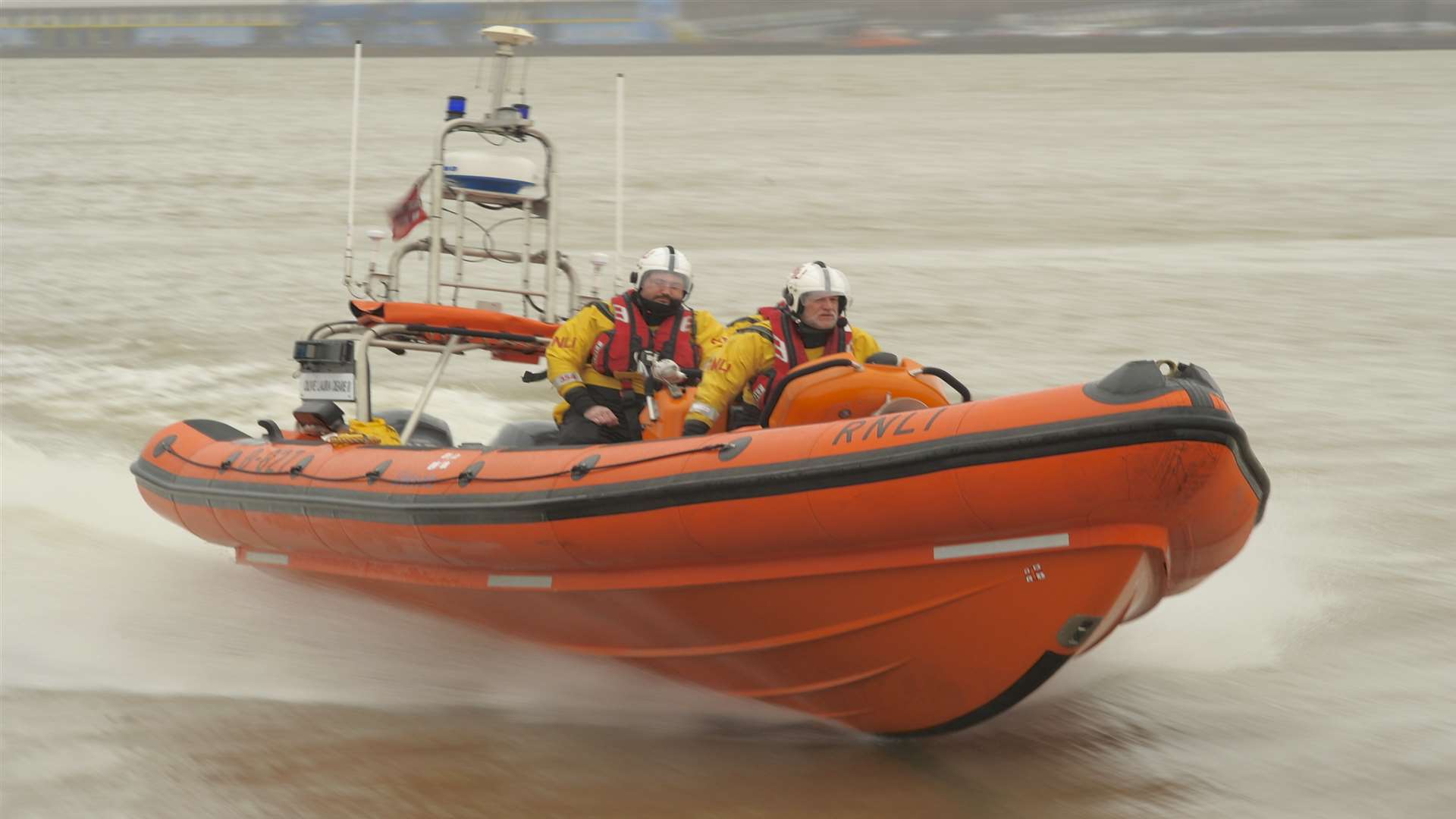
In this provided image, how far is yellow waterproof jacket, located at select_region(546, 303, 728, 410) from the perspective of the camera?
5.52 metres

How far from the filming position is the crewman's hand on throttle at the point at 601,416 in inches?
214

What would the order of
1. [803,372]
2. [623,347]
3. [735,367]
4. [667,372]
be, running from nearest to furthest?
[803,372], [735,367], [667,372], [623,347]

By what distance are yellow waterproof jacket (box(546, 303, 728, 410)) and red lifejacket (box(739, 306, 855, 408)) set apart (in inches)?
17.2

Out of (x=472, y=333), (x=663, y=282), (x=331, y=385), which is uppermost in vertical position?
(x=663, y=282)

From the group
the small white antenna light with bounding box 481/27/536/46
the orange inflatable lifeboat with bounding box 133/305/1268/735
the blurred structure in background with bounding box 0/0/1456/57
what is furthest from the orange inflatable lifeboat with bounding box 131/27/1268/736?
the blurred structure in background with bounding box 0/0/1456/57

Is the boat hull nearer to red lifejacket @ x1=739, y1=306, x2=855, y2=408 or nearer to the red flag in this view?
red lifejacket @ x1=739, y1=306, x2=855, y2=408

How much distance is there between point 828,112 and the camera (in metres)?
22.9

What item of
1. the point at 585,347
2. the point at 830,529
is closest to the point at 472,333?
the point at 585,347

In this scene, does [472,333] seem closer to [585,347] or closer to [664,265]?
[585,347]

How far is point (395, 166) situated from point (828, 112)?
680cm

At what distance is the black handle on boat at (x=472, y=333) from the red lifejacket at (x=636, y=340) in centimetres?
69

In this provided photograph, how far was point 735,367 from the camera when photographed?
503cm

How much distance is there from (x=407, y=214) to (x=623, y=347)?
1396mm

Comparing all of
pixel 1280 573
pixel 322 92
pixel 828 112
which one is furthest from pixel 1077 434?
pixel 322 92
